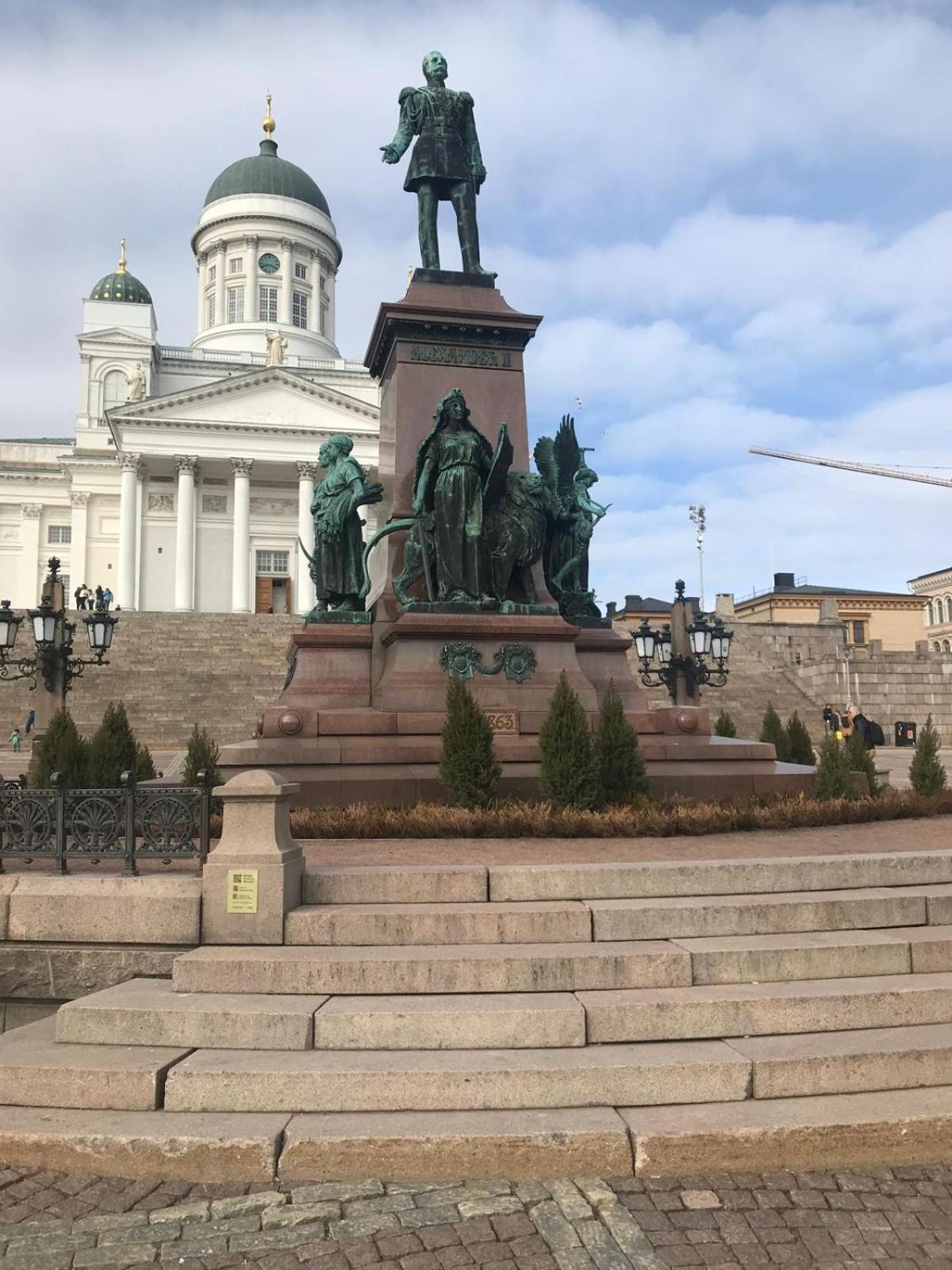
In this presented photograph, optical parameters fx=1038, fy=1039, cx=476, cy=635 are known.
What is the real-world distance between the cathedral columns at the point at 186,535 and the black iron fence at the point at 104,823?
6111 cm

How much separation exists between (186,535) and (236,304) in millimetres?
26154

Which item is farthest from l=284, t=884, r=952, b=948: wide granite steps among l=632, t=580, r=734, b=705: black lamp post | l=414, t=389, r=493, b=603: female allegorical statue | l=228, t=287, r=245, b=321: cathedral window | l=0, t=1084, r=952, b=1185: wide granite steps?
l=228, t=287, r=245, b=321: cathedral window

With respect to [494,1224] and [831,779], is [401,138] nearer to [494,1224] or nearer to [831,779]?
[831,779]

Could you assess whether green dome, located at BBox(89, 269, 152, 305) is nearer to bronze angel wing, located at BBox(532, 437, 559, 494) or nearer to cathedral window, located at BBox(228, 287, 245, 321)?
cathedral window, located at BBox(228, 287, 245, 321)

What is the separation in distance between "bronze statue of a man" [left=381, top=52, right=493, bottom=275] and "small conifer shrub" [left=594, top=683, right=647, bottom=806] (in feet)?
21.3

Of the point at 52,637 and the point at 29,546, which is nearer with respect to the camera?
the point at 52,637

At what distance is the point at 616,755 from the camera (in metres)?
9.52

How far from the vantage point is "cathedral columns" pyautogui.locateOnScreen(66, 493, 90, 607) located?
74000 mm

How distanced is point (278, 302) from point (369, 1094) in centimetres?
8445

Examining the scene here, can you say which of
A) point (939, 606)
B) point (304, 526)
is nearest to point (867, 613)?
point (939, 606)

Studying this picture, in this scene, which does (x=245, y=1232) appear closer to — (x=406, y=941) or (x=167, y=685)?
(x=406, y=941)

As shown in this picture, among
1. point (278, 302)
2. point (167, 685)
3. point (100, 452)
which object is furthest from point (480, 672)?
point (278, 302)

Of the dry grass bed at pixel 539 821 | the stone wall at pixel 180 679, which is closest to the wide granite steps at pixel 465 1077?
the dry grass bed at pixel 539 821

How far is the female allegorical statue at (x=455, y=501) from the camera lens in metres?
10.8
